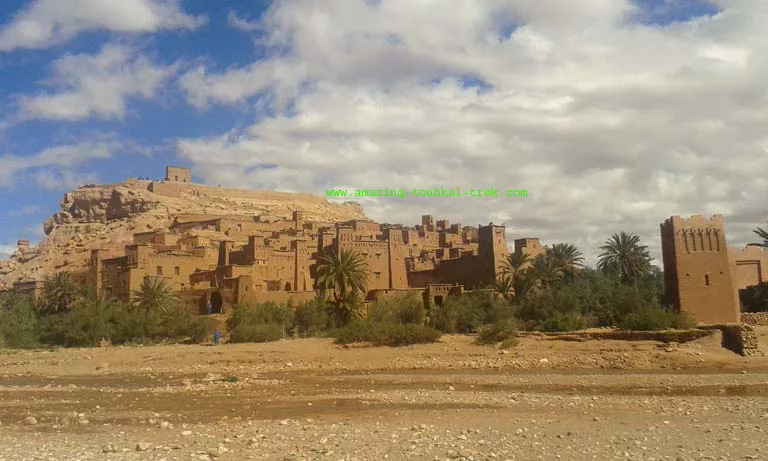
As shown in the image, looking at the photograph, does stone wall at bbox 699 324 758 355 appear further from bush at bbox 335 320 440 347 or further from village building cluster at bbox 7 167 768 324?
bush at bbox 335 320 440 347

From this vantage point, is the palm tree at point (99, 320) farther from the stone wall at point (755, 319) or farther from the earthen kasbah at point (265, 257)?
the stone wall at point (755, 319)

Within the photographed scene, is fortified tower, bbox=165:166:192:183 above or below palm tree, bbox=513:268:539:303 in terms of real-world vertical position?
above

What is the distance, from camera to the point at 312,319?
111 feet

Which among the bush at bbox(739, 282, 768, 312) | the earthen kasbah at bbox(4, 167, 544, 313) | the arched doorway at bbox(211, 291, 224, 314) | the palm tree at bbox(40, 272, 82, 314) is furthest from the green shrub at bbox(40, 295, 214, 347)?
the bush at bbox(739, 282, 768, 312)

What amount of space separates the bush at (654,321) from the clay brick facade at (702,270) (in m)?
2.33

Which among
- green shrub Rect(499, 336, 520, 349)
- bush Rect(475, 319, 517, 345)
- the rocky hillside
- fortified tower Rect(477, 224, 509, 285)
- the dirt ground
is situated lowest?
the dirt ground

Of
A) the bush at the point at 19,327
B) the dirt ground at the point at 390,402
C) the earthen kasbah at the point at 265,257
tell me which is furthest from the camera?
the earthen kasbah at the point at 265,257

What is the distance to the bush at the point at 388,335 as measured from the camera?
27078 mm

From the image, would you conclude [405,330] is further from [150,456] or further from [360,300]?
[150,456]

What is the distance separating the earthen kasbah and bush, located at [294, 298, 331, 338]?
397 cm

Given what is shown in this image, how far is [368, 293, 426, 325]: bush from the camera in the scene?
32.4m

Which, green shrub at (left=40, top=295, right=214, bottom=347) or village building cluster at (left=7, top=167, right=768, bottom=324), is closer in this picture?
village building cluster at (left=7, top=167, right=768, bottom=324)

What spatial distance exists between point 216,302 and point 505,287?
17.1 metres

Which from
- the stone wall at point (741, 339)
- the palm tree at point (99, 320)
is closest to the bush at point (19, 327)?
the palm tree at point (99, 320)
